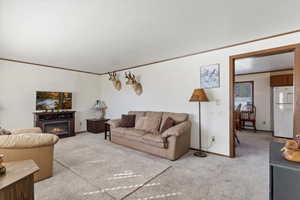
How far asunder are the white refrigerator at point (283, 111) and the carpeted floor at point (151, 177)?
87.6 inches

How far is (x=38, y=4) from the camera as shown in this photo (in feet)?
5.82

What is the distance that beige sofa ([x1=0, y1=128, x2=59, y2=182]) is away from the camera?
6.66ft

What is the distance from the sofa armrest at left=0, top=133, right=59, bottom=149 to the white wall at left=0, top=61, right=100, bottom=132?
277cm

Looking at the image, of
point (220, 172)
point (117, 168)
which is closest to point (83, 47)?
point (117, 168)

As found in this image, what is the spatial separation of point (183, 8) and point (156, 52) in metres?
1.76

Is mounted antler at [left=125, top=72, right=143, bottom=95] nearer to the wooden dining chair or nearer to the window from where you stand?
the wooden dining chair

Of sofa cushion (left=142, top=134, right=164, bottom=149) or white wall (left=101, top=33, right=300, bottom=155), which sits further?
white wall (left=101, top=33, right=300, bottom=155)

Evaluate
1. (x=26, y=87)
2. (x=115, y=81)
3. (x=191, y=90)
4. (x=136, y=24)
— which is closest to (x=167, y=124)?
(x=191, y=90)

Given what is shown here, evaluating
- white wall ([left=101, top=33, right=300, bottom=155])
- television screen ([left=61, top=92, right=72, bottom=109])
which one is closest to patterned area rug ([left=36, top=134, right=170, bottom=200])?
white wall ([left=101, top=33, right=300, bottom=155])

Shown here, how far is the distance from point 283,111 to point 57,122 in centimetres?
752

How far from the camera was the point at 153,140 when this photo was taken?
10.4 feet

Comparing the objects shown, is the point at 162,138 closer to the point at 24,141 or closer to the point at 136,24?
the point at 136,24

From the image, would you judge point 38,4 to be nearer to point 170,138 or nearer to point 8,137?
point 8,137

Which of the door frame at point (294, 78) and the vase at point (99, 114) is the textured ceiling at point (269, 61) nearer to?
the door frame at point (294, 78)
